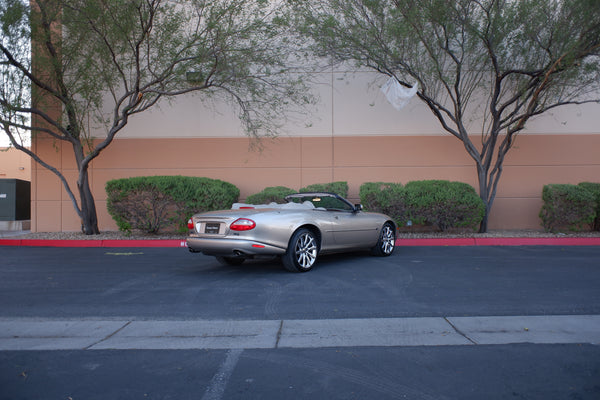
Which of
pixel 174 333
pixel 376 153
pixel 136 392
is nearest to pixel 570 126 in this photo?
pixel 376 153

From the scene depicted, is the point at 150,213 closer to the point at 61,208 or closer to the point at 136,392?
the point at 61,208

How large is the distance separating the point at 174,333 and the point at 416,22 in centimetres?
988

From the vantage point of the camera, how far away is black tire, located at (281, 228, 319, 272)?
7332 mm

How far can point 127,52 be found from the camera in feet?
40.3

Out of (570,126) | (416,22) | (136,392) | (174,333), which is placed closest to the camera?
(136,392)

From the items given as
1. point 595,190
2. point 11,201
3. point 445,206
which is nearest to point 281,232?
point 445,206

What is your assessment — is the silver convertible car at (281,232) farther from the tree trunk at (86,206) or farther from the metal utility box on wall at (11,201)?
the metal utility box on wall at (11,201)

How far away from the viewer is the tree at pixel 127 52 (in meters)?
11.4

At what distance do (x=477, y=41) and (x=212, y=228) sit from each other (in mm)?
8890

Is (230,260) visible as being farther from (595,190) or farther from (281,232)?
(595,190)

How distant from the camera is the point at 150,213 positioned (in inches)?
503

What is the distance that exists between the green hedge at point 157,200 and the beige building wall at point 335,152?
2124 mm

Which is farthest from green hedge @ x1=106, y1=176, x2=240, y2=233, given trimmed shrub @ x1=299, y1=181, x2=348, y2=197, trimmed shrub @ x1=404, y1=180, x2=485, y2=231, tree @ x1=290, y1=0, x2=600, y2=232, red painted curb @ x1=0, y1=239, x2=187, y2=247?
trimmed shrub @ x1=404, y1=180, x2=485, y2=231

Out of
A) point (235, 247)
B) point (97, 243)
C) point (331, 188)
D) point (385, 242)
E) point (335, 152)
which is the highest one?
point (335, 152)
